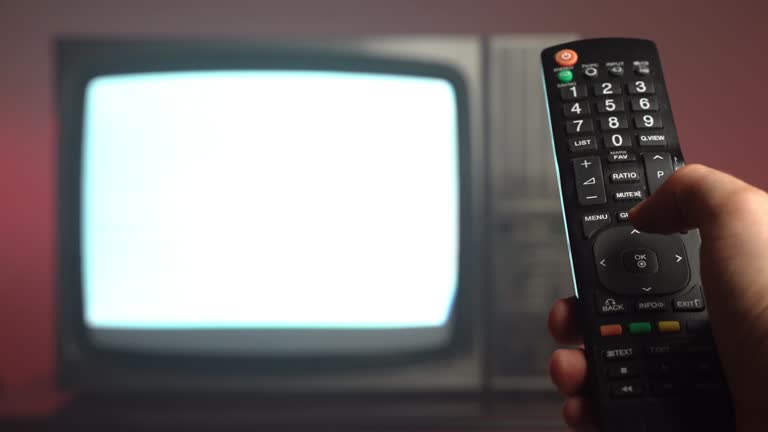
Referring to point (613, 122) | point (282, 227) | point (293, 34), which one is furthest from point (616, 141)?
point (293, 34)

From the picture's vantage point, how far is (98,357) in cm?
69

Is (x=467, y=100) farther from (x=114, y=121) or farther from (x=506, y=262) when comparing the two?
(x=114, y=121)

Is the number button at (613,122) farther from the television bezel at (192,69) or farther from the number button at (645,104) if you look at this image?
the television bezel at (192,69)

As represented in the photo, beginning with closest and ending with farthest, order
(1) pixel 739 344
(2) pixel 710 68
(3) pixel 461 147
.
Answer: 1. (1) pixel 739 344
2. (3) pixel 461 147
3. (2) pixel 710 68

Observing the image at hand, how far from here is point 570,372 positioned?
49 cm

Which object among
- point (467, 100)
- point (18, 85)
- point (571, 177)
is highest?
point (18, 85)

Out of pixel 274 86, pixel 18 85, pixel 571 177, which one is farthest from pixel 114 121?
pixel 571 177

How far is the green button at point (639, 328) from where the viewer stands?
1.47ft

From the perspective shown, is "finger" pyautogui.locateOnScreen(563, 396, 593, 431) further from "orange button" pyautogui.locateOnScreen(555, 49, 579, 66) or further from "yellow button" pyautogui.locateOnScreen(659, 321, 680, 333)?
"orange button" pyautogui.locateOnScreen(555, 49, 579, 66)

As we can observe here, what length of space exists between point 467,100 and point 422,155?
0.08 meters

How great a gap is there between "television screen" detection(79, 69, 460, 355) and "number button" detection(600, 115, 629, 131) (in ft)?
0.65

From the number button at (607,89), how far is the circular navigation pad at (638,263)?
4.8 inches

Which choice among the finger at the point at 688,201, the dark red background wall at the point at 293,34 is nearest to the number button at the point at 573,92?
the finger at the point at 688,201

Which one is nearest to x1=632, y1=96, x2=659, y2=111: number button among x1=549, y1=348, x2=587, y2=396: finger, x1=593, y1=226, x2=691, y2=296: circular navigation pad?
x1=593, y1=226, x2=691, y2=296: circular navigation pad
